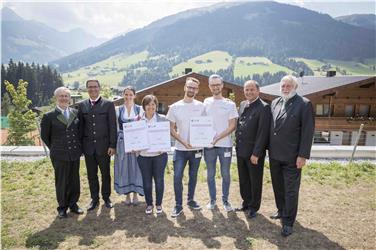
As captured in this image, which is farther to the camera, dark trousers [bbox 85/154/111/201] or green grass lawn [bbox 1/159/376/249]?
dark trousers [bbox 85/154/111/201]

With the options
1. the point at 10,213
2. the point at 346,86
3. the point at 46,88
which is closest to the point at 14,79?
the point at 46,88

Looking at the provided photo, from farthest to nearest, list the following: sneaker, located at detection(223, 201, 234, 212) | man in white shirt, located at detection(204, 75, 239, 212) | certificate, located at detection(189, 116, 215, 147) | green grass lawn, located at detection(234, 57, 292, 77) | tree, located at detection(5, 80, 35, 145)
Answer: green grass lawn, located at detection(234, 57, 292, 77)
tree, located at detection(5, 80, 35, 145)
sneaker, located at detection(223, 201, 234, 212)
man in white shirt, located at detection(204, 75, 239, 212)
certificate, located at detection(189, 116, 215, 147)

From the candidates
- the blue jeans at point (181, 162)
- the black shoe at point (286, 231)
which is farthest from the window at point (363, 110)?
the blue jeans at point (181, 162)

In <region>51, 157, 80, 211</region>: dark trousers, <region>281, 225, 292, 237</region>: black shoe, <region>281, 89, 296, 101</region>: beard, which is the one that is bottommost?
<region>281, 225, 292, 237</region>: black shoe

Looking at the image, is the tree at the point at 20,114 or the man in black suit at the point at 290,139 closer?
the man in black suit at the point at 290,139

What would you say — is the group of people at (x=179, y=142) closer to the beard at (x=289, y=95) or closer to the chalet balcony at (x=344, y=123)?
the beard at (x=289, y=95)

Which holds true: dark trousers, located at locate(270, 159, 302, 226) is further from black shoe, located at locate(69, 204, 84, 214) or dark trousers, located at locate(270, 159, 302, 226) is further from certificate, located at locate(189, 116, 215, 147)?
black shoe, located at locate(69, 204, 84, 214)

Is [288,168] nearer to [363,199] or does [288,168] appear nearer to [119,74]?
[363,199]

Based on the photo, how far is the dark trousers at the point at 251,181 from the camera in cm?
518

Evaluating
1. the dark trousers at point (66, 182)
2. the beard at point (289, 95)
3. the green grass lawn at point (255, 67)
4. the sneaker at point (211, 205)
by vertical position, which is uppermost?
the green grass lawn at point (255, 67)

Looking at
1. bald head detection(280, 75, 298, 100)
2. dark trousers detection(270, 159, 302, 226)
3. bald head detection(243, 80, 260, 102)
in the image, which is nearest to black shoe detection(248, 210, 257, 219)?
dark trousers detection(270, 159, 302, 226)

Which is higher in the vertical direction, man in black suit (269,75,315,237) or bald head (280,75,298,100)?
bald head (280,75,298,100)

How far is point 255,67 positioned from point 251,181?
15880 centimetres

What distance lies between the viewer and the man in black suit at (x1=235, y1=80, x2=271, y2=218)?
16.1 ft
